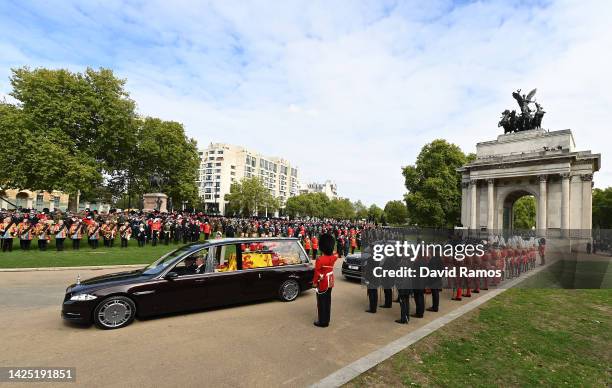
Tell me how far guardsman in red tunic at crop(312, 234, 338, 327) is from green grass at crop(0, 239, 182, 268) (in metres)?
9.56

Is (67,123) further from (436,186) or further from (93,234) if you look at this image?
(436,186)

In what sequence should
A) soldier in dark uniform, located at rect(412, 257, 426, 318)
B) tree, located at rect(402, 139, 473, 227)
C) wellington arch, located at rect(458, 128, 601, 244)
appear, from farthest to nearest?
tree, located at rect(402, 139, 473, 227) < wellington arch, located at rect(458, 128, 601, 244) < soldier in dark uniform, located at rect(412, 257, 426, 318)

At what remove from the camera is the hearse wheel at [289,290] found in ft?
28.7

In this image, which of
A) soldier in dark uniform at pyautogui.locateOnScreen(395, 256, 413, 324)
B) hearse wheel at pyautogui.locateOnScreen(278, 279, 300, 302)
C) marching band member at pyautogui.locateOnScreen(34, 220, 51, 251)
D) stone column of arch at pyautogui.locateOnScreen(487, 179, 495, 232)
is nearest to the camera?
soldier in dark uniform at pyautogui.locateOnScreen(395, 256, 413, 324)

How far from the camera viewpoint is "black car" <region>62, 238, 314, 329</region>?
6242mm

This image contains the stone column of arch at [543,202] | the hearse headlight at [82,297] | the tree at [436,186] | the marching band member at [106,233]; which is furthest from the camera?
the tree at [436,186]

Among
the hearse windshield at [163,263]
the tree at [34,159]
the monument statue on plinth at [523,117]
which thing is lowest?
the hearse windshield at [163,263]

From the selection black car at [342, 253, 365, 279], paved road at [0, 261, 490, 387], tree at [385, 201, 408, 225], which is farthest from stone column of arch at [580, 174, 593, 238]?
tree at [385, 201, 408, 225]

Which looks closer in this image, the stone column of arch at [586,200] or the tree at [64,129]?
the tree at [64,129]

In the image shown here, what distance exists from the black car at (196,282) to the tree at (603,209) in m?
74.6

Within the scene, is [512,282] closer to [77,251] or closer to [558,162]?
[77,251]

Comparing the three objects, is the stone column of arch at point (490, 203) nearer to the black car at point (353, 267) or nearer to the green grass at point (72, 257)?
the black car at point (353, 267)

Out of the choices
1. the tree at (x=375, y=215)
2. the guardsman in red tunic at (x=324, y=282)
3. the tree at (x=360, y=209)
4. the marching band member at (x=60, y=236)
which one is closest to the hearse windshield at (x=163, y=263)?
the guardsman in red tunic at (x=324, y=282)

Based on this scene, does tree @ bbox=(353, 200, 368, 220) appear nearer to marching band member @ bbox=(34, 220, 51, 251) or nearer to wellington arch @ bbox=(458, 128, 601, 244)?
wellington arch @ bbox=(458, 128, 601, 244)
